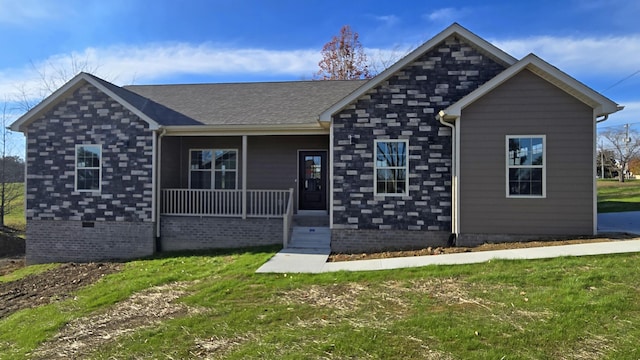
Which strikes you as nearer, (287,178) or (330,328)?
(330,328)

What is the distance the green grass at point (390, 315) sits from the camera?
421cm

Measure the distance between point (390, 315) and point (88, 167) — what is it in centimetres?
999

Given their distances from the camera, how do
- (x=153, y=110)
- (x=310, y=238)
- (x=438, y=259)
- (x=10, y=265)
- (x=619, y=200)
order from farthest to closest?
(x=619, y=200)
(x=153, y=110)
(x=10, y=265)
(x=310, y=238)
(x=438, y=259)

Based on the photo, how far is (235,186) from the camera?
1258 cm

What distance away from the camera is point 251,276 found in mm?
7539

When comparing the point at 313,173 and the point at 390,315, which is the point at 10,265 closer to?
the point at 313,173

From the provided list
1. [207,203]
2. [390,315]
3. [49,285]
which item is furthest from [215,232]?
[390,315]

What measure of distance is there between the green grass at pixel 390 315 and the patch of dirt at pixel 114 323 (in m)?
0.12

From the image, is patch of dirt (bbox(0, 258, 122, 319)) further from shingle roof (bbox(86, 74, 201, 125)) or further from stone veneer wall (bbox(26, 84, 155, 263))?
shingle roof (bbox(86, 74, 201, 125))

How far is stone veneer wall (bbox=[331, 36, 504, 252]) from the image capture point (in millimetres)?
9648

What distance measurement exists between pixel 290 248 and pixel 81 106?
7334mm

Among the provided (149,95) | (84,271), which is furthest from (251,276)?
(149,95)

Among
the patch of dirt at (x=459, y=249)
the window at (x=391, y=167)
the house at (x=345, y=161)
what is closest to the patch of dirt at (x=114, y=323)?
the patch of dirt at (x=459, y=249)

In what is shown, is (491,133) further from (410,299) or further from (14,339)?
(14,339)
